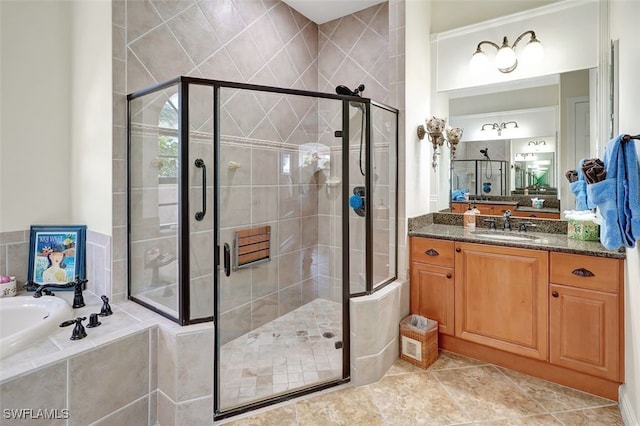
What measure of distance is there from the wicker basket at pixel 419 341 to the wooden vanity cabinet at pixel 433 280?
8 cm

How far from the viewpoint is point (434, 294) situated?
97.3 inches

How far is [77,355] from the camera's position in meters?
1.43

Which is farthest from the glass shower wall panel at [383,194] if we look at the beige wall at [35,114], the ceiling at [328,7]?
the beige wall at [35,114]

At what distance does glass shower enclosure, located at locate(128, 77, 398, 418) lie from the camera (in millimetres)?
1797

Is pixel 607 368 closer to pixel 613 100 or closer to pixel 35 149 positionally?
pixel 613 100

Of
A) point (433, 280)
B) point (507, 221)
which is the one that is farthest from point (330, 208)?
point (507, 221)

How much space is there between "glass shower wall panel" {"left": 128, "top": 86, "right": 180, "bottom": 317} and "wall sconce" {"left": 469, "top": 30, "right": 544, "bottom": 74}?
2368 mm

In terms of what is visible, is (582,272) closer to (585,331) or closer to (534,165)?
(585,331)

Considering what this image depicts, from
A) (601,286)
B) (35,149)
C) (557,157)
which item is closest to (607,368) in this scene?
(601,286)

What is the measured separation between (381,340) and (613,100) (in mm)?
2037

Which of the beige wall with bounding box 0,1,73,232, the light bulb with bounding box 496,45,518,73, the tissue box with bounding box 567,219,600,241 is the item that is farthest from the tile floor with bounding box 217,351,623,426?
the light bulb with bounding box 496,45,518,73

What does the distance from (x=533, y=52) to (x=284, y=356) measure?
9.55 ft

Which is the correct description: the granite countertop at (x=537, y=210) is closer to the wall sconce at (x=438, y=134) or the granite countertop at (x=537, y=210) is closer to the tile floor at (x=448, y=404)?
the wall sconce at (x=438, y=134)

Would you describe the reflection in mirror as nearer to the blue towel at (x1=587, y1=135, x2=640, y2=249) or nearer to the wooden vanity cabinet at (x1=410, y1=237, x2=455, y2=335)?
the wooden vanity cabinet at (x1=410, y1=237, x2=455, y2=335)
